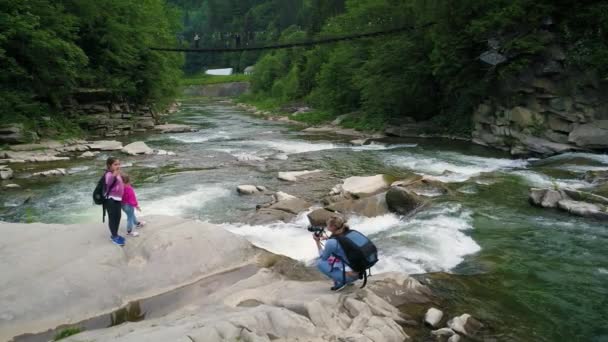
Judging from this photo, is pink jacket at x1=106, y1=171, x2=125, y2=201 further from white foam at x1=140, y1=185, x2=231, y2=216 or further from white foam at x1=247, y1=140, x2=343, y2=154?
white foam at x1=247, y1=140, x2=343, y2=154

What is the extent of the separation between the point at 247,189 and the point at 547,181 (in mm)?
9635

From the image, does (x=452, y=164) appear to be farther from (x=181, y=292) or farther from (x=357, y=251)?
(x=181, y=292)

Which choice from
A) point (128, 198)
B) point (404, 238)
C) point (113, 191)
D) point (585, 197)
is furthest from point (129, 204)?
point (585, 197)

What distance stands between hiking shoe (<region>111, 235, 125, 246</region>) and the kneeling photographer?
335 centimetres

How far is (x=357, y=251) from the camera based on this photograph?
20.0 ft

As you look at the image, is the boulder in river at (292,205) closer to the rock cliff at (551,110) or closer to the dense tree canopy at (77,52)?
the rock cliff at (551,110)

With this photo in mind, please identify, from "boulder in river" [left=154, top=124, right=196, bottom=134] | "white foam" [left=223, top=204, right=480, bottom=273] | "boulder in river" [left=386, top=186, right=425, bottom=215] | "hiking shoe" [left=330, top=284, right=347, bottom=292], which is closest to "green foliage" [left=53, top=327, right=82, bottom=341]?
"hiking shoe" [left=330, top=284, right=347, bottom=292]

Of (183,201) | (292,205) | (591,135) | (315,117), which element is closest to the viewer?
(292,205)

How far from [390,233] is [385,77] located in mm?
20610

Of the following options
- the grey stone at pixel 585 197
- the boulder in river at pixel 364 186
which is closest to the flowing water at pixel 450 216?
the boulder in river at pixel 364 186

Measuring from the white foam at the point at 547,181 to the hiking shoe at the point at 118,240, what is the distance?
40.1 ft

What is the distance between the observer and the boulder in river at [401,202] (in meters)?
11.9

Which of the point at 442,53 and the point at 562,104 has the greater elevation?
the point at 442,53

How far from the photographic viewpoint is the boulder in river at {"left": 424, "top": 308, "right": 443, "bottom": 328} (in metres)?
5.93
